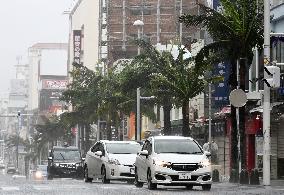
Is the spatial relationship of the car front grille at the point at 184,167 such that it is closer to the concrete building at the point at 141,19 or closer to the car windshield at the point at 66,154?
the car windshield at the point at 66,154

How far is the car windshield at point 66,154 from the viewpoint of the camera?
50875mm

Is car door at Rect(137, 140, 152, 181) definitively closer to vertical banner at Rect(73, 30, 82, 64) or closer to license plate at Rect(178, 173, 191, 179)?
license plate at Rect(178, 173, 191, 179)

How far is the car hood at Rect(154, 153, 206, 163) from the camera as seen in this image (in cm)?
2632

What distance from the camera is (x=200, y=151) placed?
2764cm

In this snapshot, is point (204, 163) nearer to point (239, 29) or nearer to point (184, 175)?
point (184, 175)

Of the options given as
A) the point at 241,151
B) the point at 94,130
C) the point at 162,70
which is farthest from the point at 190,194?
the point at 94,130

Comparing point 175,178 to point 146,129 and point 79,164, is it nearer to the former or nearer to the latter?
point 79,164

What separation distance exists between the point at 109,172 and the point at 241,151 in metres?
6.33

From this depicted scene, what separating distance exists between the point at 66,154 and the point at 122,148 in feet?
54.9

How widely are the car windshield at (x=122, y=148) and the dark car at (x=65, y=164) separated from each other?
1496 centimetres

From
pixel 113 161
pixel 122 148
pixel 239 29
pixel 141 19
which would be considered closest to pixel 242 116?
pixel 239 29

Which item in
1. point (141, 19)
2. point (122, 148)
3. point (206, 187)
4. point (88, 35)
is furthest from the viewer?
point (88, 35)

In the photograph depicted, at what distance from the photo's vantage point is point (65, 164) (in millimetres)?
50094

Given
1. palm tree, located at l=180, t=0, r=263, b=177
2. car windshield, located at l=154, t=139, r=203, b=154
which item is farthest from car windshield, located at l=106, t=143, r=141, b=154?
car windshield, located at l=154, t=139, r=203, b=154
